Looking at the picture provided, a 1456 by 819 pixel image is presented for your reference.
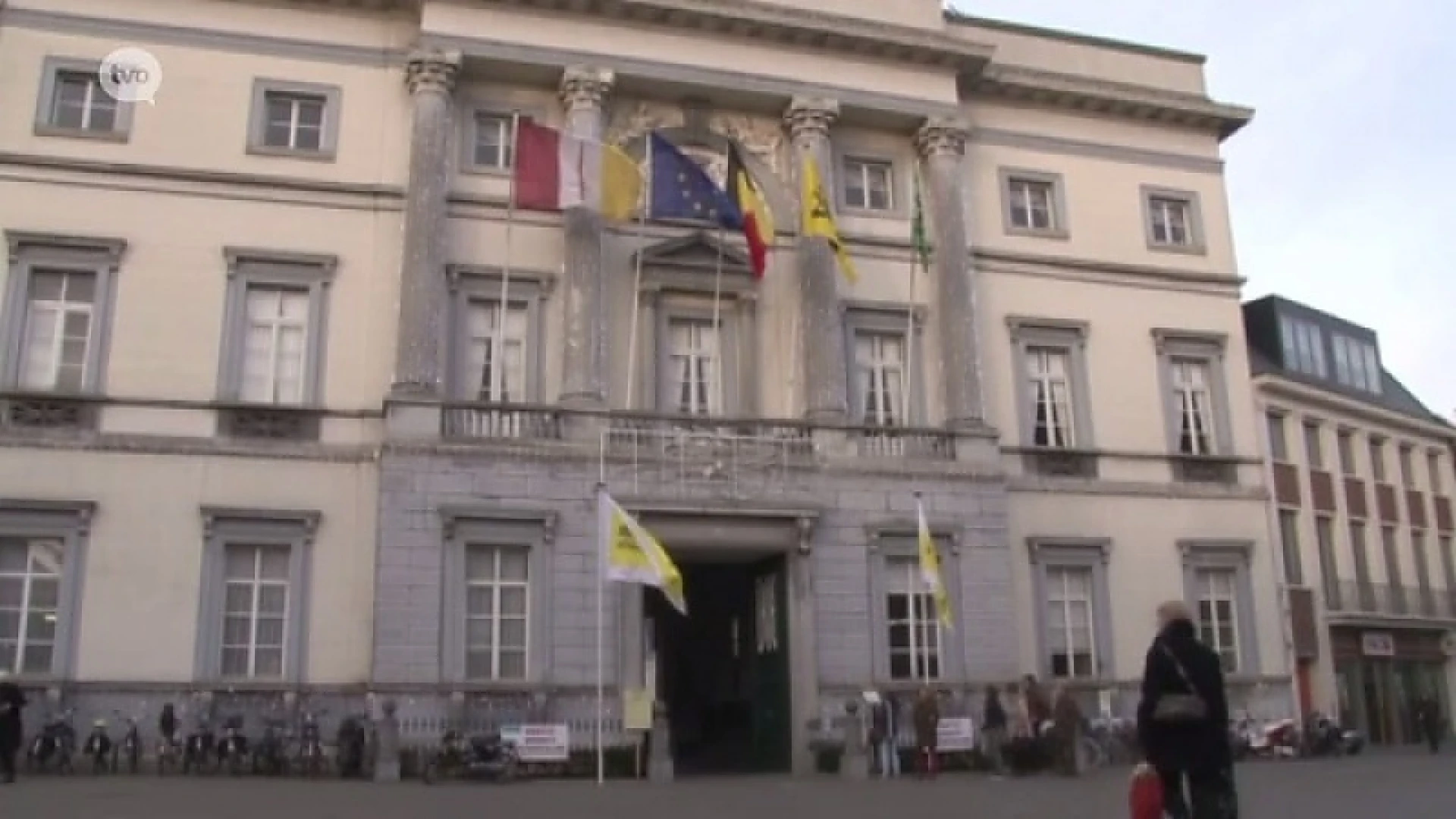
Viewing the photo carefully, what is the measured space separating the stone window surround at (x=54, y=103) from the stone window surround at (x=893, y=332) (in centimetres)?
1313

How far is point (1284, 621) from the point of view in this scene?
95.7 ft

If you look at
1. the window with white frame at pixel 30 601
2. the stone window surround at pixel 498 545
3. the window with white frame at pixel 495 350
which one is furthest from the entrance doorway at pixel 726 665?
the window with white frame at pixel 30 601

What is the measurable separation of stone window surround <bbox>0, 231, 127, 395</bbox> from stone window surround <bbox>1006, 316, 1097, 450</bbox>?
1667 centimetres

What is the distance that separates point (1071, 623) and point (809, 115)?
11.1 m

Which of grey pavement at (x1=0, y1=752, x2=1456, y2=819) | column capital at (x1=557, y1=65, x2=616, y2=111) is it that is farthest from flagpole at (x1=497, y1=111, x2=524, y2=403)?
grey pavement at (x1=0, y1=752, x2=1456, y2=819)

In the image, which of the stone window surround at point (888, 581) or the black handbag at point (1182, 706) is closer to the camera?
the black handbag at point (1182, 706)

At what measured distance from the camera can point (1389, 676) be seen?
3656 centimetres

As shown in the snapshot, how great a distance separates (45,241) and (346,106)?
5540 millimetres

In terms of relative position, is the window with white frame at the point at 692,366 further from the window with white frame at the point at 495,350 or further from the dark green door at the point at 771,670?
the dark green door at the point at 771,670

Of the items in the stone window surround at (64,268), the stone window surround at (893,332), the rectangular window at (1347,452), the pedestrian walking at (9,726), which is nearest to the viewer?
the pedestrian walking at (9,726)

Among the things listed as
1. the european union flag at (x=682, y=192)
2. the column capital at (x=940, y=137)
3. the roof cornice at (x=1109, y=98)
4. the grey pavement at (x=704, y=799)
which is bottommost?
the grey pavement at (x=704, y=799)

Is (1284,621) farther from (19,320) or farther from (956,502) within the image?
(19,320)

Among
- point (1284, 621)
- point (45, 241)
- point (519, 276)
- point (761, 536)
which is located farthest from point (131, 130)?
point (1284, 621)

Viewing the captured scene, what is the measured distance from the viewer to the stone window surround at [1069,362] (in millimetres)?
26359
